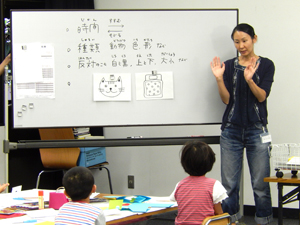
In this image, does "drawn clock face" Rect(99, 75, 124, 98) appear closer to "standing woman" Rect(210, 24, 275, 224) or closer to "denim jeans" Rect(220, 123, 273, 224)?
"standing woman" Rect(210, 24, 275, 224)

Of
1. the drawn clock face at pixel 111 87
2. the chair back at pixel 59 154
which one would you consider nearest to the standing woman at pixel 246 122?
the drawn clock face at pixel 111 87

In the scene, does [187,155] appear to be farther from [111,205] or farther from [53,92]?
[53,92]

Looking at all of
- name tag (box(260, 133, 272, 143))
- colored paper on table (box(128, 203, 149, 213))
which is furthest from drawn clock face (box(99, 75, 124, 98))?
colored paper on table (box(128, 203, 149, 213))

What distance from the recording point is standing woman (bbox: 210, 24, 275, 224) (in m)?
2.80

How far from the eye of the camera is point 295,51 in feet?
12.3

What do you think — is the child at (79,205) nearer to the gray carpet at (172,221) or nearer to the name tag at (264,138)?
the name tag at (264,138)

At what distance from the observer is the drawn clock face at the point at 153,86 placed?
10.8ft

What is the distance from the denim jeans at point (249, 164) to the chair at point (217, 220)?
3.71 ft

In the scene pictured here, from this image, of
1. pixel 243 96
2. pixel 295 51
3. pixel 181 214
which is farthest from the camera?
pixel 295 51

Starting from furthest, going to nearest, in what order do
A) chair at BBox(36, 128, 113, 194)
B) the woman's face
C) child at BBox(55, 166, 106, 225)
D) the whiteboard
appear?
chair at BBox(36, 128, 113, 194)
the whiteboard
the woman's face
child at BBox(55, 166, 106, 225)

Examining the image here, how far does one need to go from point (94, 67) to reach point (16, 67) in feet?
2.16

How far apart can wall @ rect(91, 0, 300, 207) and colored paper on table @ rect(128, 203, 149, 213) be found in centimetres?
160

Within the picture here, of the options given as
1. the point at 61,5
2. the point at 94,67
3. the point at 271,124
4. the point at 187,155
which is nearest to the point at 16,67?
the point at 94,67

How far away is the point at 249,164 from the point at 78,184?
1.66 m
